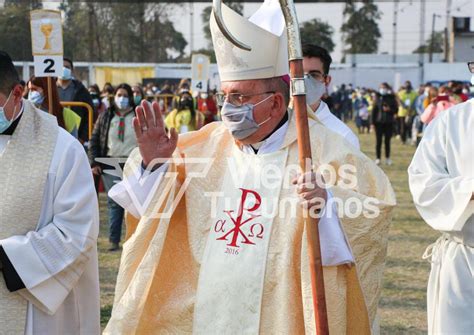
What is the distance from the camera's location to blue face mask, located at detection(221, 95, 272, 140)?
3949 mm

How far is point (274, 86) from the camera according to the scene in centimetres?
410

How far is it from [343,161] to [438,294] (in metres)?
0.89

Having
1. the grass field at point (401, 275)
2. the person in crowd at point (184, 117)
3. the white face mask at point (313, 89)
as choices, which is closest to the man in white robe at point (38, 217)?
the white face mask at point (313, 89)

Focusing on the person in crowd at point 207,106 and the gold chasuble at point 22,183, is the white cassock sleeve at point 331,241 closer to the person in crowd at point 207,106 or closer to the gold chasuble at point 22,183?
the gold chasuble at point 22,183

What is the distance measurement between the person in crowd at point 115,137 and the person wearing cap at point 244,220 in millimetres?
5554

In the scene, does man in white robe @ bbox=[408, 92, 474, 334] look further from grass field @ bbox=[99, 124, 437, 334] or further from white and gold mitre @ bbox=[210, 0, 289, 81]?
grass field @ bbox=[99, 124, 437, 334]

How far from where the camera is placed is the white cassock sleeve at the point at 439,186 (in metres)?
4.12

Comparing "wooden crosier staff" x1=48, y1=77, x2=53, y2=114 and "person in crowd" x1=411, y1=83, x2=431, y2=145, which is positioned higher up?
"wooden crosier staff" x1=48, y1=77, x2=53, y2=114

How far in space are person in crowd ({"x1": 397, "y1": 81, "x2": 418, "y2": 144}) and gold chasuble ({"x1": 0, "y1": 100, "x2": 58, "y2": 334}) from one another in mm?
23906

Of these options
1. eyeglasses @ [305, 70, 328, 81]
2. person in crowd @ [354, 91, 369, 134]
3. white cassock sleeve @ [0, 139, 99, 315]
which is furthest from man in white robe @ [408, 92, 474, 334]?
person in crowd @ [354, 91, 369, 134]

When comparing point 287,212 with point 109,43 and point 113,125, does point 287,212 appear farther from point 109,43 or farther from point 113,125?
point 109,43

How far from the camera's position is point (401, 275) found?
904 centimetres

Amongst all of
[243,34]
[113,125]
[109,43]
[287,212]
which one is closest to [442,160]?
[287,212]

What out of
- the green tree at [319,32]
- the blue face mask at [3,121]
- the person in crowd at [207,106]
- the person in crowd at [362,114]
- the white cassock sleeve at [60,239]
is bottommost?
the person in crowd at [362,114]
